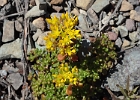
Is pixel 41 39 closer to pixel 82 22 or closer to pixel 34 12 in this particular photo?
pixel 34 12

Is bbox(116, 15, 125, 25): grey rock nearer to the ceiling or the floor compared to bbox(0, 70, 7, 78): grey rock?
nearer to the ceiling

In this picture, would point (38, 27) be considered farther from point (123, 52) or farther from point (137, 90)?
point (137, 90)

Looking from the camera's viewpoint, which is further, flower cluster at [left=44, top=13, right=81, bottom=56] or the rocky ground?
the rocky ground

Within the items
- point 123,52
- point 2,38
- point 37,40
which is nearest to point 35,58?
point 37,40

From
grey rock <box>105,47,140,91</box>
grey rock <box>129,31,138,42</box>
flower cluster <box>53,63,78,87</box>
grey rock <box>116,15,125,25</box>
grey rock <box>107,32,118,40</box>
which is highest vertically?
grey rock <box>116,15,125,25</box>

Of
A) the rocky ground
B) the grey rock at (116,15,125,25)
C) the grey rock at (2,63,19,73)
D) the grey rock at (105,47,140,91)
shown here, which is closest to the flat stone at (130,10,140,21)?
the rocky ground

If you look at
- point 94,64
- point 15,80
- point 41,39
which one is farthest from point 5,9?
point 94,64

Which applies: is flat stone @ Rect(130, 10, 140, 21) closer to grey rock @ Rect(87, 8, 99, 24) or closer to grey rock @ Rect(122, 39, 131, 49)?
grey rock @ Rect(122, 39, 131, 49)

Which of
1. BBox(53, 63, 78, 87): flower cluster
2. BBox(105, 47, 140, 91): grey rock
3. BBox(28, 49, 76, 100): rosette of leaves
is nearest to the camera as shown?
Result: BBox(53, 63, 78, 87): flower cluster
